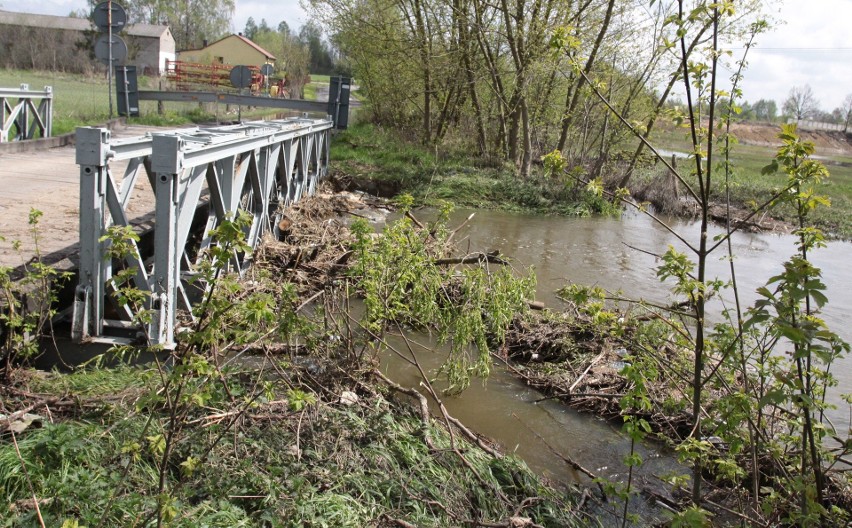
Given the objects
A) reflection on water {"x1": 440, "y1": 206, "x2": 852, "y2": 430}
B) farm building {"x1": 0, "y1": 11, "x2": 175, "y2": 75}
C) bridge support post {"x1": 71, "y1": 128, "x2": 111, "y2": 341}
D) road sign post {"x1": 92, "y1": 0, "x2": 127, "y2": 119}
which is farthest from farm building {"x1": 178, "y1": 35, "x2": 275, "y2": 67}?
bridge support post {"x1": 71, "y1": 128, "x2": 111, "y2": 341}

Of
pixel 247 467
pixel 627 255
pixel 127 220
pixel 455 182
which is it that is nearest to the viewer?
pixel 247 467

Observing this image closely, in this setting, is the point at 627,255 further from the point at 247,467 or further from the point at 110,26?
the point at 110,26

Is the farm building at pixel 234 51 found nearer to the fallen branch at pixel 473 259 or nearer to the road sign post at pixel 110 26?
the road sign post at pixel 110 26

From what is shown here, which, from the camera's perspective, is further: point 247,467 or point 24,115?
point 24,115

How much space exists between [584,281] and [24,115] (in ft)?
33.9

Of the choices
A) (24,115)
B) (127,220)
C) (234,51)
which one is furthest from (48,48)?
(127,220)

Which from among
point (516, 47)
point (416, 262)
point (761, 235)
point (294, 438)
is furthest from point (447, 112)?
point (294, 438)

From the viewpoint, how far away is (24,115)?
42.2ft

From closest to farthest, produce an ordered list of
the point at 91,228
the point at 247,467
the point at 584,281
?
the point at 247,467
the point at 91,228
the point at 584,281

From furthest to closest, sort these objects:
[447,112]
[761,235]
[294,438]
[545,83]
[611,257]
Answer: [447,112], [545,83], [761,235], [611,257], [294,438]

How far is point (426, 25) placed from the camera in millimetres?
21672

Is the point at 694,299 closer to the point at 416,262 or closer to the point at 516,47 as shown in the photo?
the point at 416,262

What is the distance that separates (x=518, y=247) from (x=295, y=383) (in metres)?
8.81

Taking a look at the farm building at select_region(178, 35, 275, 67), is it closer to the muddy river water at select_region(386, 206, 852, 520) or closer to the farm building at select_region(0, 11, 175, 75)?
the farm building at select_region(0, 11, 175, 75)
